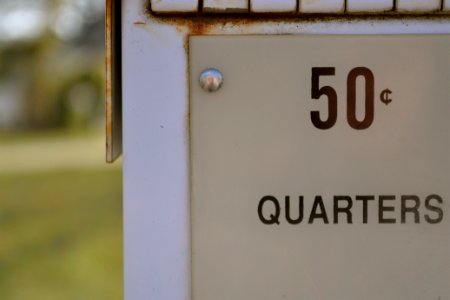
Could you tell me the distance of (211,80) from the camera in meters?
1.16

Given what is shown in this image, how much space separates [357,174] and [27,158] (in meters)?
10.7

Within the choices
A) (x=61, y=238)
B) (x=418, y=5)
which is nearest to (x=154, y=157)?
(x=418, y=5)

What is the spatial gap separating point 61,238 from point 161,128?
5028mm

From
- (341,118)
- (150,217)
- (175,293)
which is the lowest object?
(175,293)

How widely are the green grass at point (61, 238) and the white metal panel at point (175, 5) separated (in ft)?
11.9

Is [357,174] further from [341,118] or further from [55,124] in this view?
[55,124]

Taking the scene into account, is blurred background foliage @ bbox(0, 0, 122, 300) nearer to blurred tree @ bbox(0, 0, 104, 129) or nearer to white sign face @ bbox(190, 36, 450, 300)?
blurred tree @ bbox(0, 0, 104, 129)

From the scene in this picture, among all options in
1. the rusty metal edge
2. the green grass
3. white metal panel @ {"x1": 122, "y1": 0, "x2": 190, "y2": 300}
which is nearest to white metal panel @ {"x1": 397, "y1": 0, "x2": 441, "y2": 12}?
white metal panel @ {"x1": 122, "y1": 0, "x2": 190, "y2": 300}

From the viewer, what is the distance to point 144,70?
1166mm

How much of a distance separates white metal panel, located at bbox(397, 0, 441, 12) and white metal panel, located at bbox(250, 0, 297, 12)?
7.0 inches

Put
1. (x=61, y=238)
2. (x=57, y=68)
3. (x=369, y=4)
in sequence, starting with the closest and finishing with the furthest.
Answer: (x=369, y=4) → (x=61, y=238) → (x=57, y=68)

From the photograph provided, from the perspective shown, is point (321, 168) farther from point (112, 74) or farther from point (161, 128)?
point (112, 74)

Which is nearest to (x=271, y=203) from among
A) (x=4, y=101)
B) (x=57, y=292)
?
(x=57, y=292)

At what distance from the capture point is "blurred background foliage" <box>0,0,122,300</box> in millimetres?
5043
